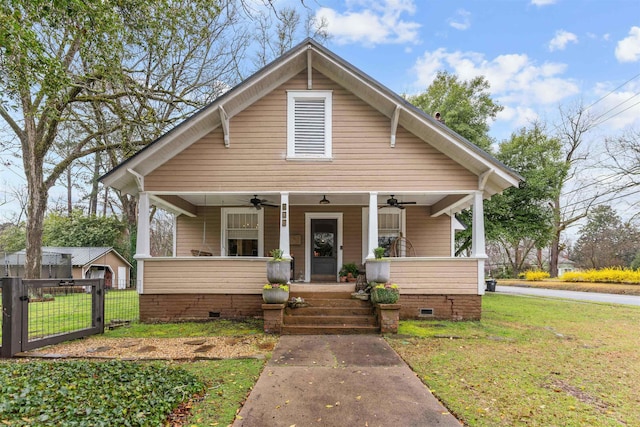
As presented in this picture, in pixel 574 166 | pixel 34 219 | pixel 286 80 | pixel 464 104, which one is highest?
pixel 464 104

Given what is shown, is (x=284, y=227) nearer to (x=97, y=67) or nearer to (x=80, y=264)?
(x=97, y=67)

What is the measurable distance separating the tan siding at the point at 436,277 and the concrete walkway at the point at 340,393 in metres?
2.60

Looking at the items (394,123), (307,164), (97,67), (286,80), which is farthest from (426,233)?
(97,67)

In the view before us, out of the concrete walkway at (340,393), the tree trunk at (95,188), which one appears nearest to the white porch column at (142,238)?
the concrete walkway at (340,393)

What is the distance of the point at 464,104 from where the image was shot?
16.8 metres

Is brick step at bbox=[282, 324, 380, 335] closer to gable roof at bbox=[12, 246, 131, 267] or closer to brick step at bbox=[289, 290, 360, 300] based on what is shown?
brick step at bbox=[289, 290, 360, 300]

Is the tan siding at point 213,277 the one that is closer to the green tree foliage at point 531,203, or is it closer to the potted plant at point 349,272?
the potted plant at point 349,272

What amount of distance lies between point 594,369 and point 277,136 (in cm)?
751

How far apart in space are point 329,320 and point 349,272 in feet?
9.56

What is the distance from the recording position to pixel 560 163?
50.2ft

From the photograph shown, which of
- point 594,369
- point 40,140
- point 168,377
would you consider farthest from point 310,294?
point 40,140

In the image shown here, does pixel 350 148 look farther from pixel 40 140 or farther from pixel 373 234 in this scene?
pixel 40 140

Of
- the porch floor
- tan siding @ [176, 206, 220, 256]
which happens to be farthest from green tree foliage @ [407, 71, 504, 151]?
tan siding @ [176, 206, 220, 256]

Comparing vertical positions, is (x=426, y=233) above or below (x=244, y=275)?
above
